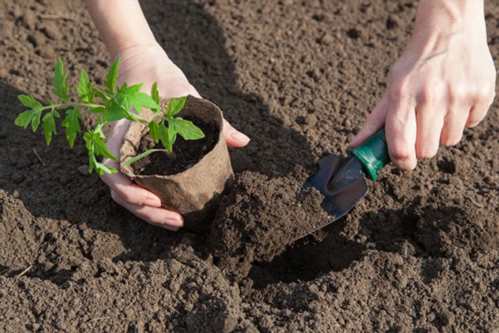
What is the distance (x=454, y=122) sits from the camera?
226cm

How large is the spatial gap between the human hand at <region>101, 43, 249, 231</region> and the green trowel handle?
475 mm

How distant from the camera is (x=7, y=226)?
99.3 inches

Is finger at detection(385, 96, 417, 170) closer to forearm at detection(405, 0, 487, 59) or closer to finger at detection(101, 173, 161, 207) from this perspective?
forearm at detection(405, 0, 487, 59)

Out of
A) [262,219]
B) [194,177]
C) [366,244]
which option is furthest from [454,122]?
[194,177]

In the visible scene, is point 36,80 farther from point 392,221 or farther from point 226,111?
point 392,221

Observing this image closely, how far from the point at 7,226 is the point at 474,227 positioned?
1.73 m

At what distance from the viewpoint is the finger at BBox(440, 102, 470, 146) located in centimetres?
223

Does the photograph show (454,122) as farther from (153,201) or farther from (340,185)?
(153,201)

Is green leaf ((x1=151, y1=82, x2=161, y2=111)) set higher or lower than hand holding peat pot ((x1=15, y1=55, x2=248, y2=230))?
higher

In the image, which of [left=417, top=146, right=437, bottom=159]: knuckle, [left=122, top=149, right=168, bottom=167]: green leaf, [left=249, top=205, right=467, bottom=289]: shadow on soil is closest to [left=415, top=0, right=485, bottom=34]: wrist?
[left=417, top=146, right=437, bottom=159]: knuckle

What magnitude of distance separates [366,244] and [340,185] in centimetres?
26

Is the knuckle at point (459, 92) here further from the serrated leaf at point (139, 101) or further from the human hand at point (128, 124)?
the serrated leaf at point (139, 101)

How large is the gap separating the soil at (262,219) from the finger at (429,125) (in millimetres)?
363

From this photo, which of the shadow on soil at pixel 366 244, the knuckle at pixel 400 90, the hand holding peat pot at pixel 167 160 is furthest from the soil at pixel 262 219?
the knuckle at pixel 400 90
